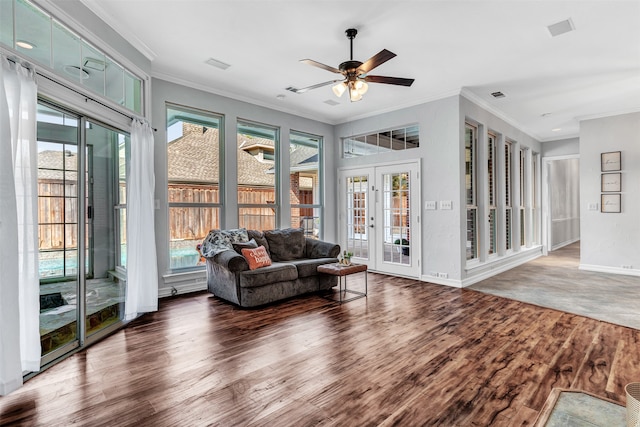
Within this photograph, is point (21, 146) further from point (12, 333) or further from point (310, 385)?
point (310, 385)

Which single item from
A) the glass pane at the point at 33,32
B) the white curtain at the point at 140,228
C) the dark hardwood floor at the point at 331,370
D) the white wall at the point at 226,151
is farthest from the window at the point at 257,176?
the glass pane at the point at 33,32

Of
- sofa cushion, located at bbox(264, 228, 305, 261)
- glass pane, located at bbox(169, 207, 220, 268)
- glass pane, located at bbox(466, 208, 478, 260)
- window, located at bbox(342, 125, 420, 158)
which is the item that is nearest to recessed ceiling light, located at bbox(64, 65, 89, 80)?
glass pane, located at bbox(169, 207, 220, 268)

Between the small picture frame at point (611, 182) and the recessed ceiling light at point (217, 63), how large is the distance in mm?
6942

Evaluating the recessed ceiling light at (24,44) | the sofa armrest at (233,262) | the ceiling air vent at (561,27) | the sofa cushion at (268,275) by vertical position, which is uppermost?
the ceiling air vent at (561,27)

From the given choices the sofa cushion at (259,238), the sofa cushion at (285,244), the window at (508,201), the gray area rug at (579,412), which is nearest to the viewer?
the gray area rug at (579,412)

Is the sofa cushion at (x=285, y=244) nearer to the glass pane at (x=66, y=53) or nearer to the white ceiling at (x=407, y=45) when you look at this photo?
the white ceiling at (x=407, y=45)

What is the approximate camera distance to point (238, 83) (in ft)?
15.7

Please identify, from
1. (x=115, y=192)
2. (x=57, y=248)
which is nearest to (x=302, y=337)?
(x=57, y=248)

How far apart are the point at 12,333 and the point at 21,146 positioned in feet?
3.99

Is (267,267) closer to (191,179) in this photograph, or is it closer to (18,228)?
(191,179)

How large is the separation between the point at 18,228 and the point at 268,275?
243 cm

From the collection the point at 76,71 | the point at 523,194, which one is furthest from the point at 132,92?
the point at 523,194

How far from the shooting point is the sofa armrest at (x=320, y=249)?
5.05 m

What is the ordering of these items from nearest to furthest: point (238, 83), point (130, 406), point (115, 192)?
point (130, 406) → point (115, 192) → point (238, 83)
